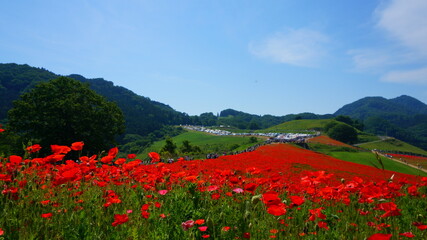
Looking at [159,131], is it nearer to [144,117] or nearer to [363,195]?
[144,117]

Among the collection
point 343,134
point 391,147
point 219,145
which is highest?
point 343,134

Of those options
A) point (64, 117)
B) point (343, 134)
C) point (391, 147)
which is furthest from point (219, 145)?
point (64, 117)

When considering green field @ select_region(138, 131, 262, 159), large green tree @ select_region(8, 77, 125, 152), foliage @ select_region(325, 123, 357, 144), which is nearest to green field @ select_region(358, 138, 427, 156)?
foliage @ select_region(325, 123, 357, 144)

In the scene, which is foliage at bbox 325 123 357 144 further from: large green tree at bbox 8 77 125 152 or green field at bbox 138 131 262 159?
large green tree at bbox 8 77 125 152

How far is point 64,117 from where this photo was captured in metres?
26.4

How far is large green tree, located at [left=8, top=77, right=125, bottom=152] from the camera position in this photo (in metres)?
24.8

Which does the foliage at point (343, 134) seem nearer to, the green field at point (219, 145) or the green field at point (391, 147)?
the green field at point (391, 147)

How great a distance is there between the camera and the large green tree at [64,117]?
2480 cm

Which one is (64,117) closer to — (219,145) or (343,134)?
(219,145)

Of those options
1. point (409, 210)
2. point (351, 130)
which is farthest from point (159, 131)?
point (409, 210)

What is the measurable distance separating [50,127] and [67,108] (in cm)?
249

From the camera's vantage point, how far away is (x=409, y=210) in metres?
5.17

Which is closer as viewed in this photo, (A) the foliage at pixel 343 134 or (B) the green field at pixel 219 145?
→ (B) the green field at pixel 219 145

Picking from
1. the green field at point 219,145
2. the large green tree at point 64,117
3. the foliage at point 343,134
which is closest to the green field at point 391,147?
the foliage at point 343,134
